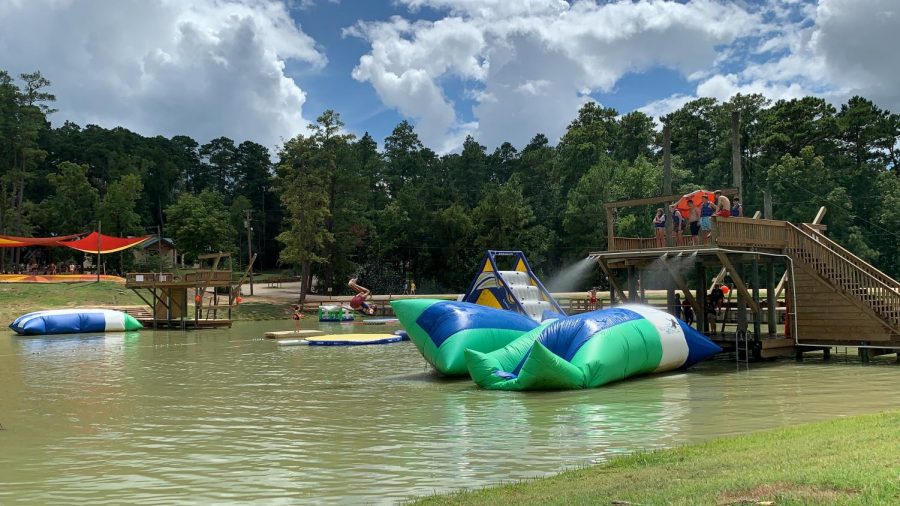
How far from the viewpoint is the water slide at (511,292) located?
26.1 metres

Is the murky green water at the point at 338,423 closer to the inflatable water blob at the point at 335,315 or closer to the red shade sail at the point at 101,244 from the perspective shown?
the inflatable water blob at the point at 335,315

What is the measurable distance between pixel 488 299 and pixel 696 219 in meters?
7.64

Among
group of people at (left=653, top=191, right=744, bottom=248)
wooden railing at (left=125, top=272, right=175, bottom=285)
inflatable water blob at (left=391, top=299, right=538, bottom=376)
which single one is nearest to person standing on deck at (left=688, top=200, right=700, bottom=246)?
group of people at (left=653, top=191, right=744, bottom=248)

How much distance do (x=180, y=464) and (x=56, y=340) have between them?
30.3 m

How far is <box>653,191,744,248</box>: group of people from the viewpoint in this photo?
22.4 meters

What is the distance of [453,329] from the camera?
19.5 m

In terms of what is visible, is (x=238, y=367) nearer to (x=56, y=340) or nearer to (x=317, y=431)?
(x=317, y=431)

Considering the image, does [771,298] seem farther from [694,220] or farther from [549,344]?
[549,344]

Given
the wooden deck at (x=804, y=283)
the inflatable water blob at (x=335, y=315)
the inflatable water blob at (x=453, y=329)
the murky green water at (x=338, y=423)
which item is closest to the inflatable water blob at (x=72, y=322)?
the inflatable water blob at (x=335, y=315)

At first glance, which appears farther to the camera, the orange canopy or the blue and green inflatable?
the orange canopy

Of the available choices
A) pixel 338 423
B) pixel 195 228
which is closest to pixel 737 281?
pixel 338 423

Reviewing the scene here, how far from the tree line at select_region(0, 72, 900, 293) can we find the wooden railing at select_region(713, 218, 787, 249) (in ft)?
134

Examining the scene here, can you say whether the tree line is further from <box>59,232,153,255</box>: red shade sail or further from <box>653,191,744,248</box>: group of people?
Answer: <box>653,191,744,248</box>: group of people

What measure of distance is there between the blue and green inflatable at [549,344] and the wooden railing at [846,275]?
4600 mm
